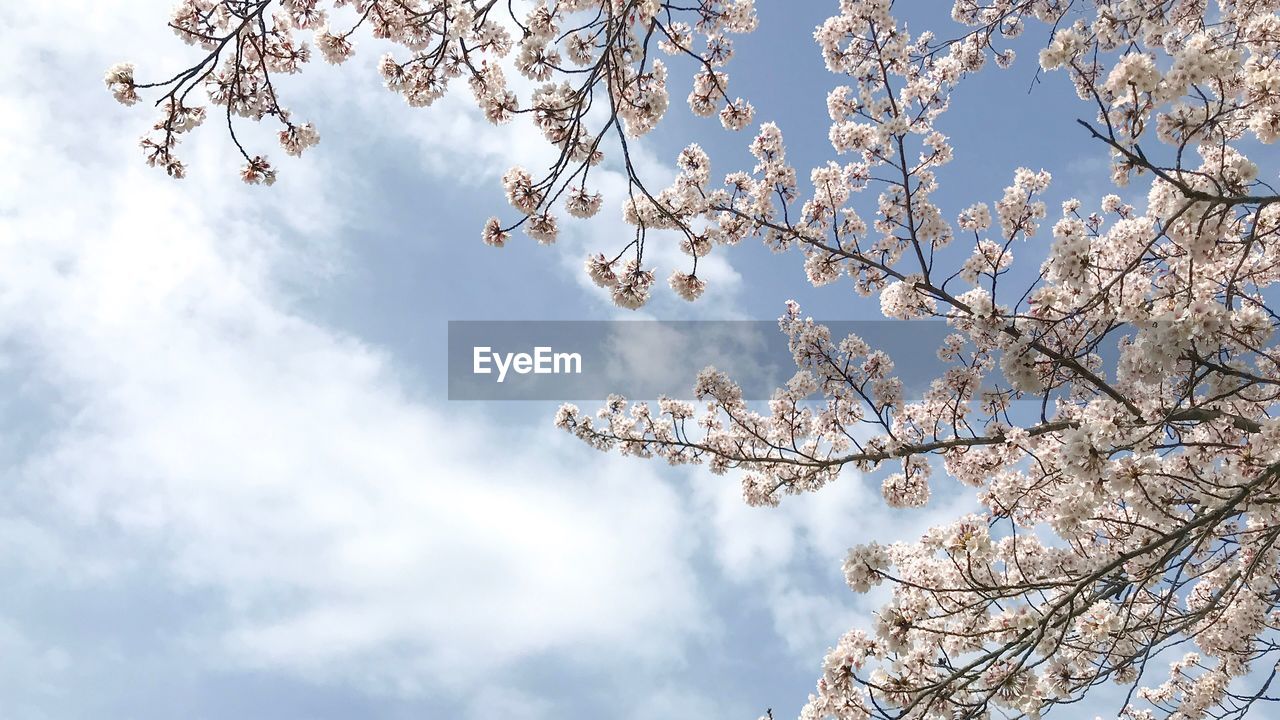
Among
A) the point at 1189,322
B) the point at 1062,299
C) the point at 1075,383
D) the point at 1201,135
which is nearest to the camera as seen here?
the point at 1189,322

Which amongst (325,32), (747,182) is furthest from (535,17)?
(747,182)

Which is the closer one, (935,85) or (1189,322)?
(1189,322)

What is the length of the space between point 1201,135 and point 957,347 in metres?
2.49

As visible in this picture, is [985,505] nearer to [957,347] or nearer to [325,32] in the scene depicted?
[957,347]

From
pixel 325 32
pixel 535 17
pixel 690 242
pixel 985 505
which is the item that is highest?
pixel 325 32

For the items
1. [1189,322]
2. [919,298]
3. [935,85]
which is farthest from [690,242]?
[1189,322]

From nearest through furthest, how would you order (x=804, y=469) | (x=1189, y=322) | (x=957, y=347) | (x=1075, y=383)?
(x=1189, y=322) → (x=1075, y=383) → (x=957, y=347) → (x=804, y=469)

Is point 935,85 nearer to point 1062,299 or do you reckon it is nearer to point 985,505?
point 1062,299

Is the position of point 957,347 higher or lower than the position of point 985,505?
higher

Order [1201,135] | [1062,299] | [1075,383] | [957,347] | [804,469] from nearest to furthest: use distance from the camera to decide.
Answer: [1201,135]
[1062,299]
[1075,383]
[957,347]
[804,469]

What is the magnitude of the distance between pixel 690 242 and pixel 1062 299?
301cm

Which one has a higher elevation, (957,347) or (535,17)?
(535,17)

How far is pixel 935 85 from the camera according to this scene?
8023 mm

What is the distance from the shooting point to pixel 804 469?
7.99 metres
